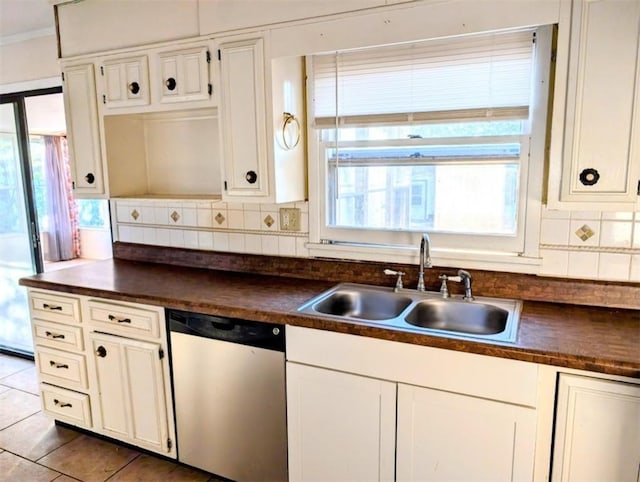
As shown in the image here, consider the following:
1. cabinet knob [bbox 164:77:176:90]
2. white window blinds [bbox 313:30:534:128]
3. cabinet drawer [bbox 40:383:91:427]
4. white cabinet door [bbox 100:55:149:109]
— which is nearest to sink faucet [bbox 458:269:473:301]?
white window blinds [bbox 313:30:534:128]

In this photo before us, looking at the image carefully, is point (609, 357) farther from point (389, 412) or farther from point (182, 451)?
point (182, 451)

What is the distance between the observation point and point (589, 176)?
1627 mm

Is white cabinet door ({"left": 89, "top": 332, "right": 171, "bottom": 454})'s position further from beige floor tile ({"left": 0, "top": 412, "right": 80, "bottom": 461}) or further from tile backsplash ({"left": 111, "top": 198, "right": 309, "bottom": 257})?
tile backsplash ({"left": 111, "top": 198, "right": 309, "bottom": 257})

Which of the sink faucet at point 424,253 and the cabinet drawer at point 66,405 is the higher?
the sink faucet at point 424,253

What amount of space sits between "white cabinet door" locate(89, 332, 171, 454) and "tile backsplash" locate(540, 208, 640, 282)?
5.99 ft

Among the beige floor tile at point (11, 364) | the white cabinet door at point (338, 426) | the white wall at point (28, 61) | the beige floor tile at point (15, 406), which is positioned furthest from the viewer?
the beige floor tile at point (11, 364)

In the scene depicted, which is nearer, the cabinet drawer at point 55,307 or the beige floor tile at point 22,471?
the beige floor tile at point 22,471

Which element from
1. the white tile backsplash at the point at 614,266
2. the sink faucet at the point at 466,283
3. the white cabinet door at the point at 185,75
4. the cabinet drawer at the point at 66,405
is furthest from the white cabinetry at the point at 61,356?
the white tile backsplash at the point at 614,266

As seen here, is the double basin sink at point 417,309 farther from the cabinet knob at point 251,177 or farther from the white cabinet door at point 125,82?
the white cabinet door at point 125,82

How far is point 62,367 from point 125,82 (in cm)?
157

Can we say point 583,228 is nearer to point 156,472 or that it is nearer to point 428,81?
point 428,81

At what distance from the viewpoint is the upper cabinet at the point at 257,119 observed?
6.95 ft

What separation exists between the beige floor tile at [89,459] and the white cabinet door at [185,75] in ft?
6.11

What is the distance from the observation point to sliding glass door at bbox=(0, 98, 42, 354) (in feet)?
11.3
